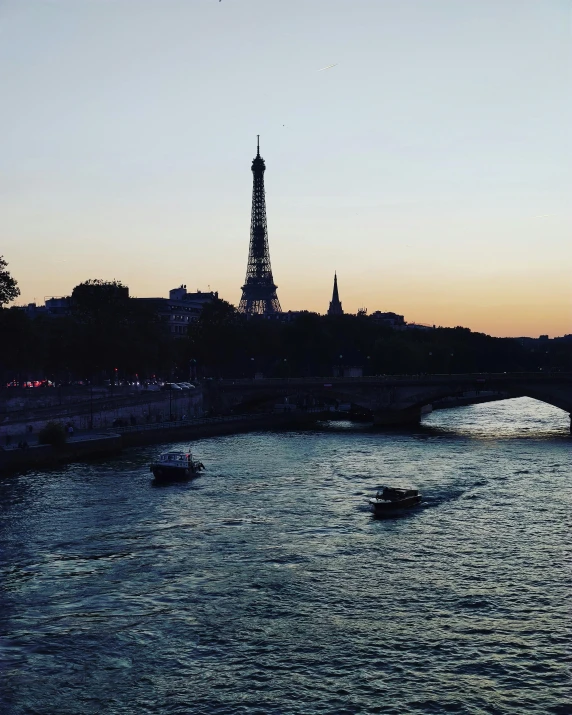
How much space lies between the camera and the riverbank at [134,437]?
192 feet

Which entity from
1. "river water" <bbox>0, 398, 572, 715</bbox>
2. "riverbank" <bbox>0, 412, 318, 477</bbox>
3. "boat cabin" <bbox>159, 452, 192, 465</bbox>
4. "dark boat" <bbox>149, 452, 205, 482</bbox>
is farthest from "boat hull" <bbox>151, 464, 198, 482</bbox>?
"riverbank" <bbox>0, 412, 318, 477</bbox>

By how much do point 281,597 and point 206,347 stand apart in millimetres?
94203

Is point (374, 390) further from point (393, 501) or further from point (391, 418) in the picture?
point (393, 501)

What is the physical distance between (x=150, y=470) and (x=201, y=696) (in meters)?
36.0

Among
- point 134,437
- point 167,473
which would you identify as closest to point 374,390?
point 134,437

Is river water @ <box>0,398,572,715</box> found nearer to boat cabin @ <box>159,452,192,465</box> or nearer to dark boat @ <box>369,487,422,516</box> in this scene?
dark boat @ <box>369,487,422,516</box>

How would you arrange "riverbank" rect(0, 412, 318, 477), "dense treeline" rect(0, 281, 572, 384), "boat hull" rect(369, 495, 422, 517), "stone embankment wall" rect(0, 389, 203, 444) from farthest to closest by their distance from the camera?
"dense treeline" rect(0, 281, 572, 384)
"stone embankment wall" rect(0, 389, 203, 444)
"riverbank" rect(0, 412, 318, 477)
"boat hull" rect(369, 495, 422, 517)

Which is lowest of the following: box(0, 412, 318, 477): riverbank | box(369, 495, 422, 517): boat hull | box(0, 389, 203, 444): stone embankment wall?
box(369, 495, 422, 517): boat hull

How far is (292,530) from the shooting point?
40.7m

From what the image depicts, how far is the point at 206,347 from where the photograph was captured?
124 meters

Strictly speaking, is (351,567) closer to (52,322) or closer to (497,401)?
(52,322)

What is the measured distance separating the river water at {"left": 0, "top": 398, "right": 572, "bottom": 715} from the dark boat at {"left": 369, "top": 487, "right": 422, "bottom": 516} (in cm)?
79

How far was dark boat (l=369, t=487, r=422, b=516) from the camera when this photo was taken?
4428 cm

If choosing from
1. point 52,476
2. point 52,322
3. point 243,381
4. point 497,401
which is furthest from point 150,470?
point 497,401
